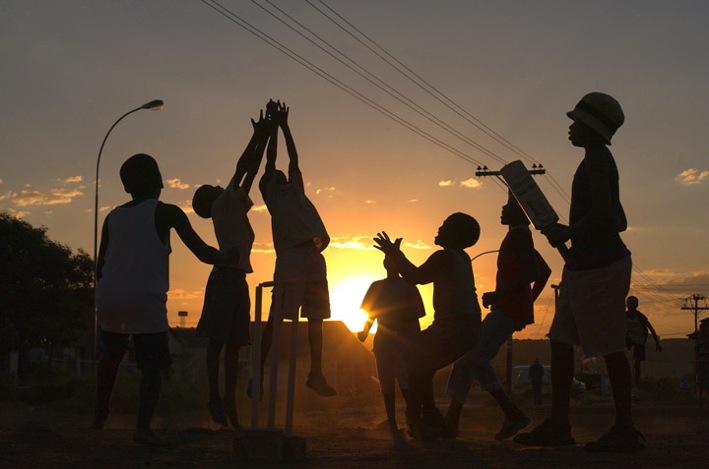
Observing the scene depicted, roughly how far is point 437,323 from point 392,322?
2.54 metres

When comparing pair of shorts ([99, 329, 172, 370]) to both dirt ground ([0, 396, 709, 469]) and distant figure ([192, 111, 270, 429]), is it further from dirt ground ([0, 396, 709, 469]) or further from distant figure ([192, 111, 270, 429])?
distant figure ([192, 111, 270, 429])

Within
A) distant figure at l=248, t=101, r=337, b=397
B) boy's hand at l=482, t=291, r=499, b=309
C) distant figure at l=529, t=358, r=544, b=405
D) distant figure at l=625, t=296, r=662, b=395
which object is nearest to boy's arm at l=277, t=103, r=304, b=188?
distant figure at l=248, t=101, r=337, b=397

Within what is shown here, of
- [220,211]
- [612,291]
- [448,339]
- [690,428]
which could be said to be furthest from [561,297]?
[690,428]

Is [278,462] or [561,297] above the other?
[561,297]

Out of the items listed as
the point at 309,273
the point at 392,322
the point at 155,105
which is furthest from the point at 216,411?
the point at 155,105

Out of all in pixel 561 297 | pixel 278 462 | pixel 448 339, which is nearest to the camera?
pixel 278 462

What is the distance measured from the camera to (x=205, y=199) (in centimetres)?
927

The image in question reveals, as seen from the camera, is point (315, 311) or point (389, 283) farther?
point (389, 283)

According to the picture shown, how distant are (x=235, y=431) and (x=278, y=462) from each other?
2657 millimetres

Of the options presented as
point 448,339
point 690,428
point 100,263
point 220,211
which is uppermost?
point 220,211

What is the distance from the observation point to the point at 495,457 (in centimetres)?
602

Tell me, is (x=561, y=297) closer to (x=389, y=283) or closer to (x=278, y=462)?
(x=278, y=462)

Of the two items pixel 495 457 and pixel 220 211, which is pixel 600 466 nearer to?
pixel 495 457

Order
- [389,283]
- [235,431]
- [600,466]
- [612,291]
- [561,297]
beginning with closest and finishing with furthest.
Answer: [600,466], [612,291], [561,297], [235,431], [389,283]
